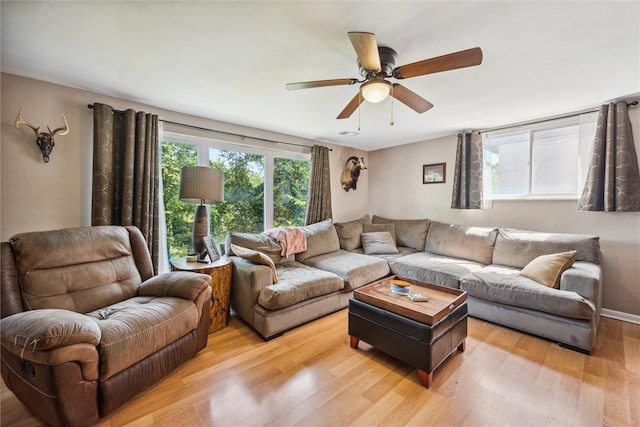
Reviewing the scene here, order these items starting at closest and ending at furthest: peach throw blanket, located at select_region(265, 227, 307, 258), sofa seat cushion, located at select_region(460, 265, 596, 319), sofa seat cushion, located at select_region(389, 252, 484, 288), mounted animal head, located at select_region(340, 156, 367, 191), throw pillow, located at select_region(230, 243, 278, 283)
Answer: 1. sofa seat cushion, located at select_region(460, 265, 596, 319)
2. throw pillow, located at select_region(230, 243, 278, 283)
3. sofa seat cushion, located at select_region(389, 252, 484, 288)
4. peach throw blanket, located at select_region(265, 227, 307, 258)
5. mounted animal head, located at select_region(340, 156, 367, 191)

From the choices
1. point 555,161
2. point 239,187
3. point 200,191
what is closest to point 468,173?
point 555,161

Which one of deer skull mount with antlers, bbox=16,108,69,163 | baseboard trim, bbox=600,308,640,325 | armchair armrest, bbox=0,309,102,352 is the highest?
deer skull mount with antlers, bbox=16,108,69,163

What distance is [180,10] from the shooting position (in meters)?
1.40

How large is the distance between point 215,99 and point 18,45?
1286mm

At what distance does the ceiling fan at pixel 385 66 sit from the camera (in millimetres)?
1386

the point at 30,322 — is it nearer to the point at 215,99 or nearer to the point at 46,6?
the point at 46,6

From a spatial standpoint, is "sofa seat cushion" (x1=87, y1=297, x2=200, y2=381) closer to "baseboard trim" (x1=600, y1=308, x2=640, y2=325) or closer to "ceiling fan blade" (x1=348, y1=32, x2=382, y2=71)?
"ceiling fan blade" (x1=348, y1=32, x2=382, y2=71)

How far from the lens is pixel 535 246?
2895 mm

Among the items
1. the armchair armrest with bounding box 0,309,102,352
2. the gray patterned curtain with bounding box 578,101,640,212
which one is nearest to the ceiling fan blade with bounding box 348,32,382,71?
the armchair armrest with bounding box 0,309,102,352

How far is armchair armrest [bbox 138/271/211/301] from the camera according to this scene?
6.33 feet

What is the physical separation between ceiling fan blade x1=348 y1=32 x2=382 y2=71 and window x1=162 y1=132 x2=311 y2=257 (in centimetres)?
229

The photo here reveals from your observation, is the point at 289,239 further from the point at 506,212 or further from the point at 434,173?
the point at 506,212

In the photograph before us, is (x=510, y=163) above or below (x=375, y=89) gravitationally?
below

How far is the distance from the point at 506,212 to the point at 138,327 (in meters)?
4.19
